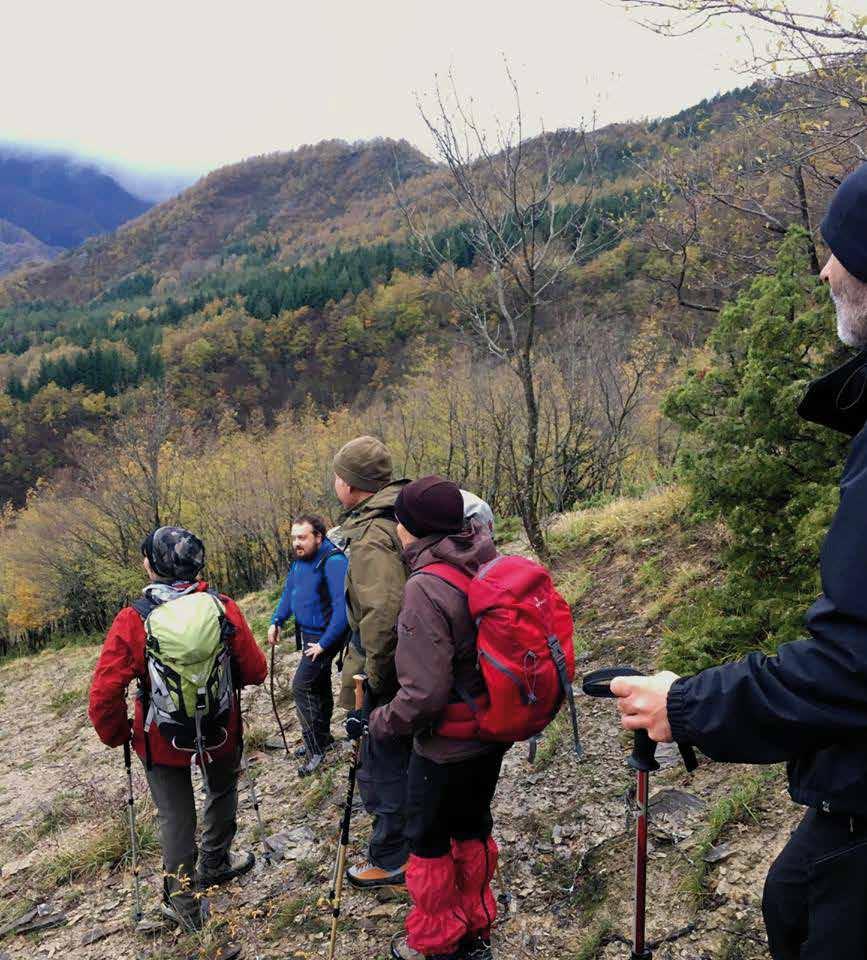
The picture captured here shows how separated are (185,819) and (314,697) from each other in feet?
5.55

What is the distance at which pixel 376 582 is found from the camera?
3.16 metres

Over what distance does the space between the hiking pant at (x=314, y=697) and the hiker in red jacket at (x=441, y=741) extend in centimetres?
217

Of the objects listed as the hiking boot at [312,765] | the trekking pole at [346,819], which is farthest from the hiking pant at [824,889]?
the hiking boot at [312,765]

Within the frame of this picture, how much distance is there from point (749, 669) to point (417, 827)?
182 centimetres

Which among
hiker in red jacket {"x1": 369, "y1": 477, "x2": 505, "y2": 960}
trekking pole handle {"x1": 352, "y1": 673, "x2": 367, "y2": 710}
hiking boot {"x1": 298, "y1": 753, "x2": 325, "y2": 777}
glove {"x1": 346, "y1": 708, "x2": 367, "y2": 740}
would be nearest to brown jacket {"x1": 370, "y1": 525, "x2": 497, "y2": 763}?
hiker in red jacket {"x1": 369, "y1": 477, "x2": 505, "y2": 960}

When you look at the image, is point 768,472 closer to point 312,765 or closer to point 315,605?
point 315,605

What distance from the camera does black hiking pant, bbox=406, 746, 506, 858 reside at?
2.66 m

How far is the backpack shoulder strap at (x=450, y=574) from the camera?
8.38ft

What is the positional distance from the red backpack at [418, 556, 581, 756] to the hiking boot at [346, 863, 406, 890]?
1571 mm

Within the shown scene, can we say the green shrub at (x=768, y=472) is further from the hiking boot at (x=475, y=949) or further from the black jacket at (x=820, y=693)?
the black jacket at (x=820, y=693)

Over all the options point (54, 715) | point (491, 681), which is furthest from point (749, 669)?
point (54, 715)

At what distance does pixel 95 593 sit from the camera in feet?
98.5

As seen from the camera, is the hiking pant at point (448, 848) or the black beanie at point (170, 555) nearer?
the hiking pant at point (448, 848)

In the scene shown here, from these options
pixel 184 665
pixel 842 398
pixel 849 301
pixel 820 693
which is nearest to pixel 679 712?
pixel 820 693
